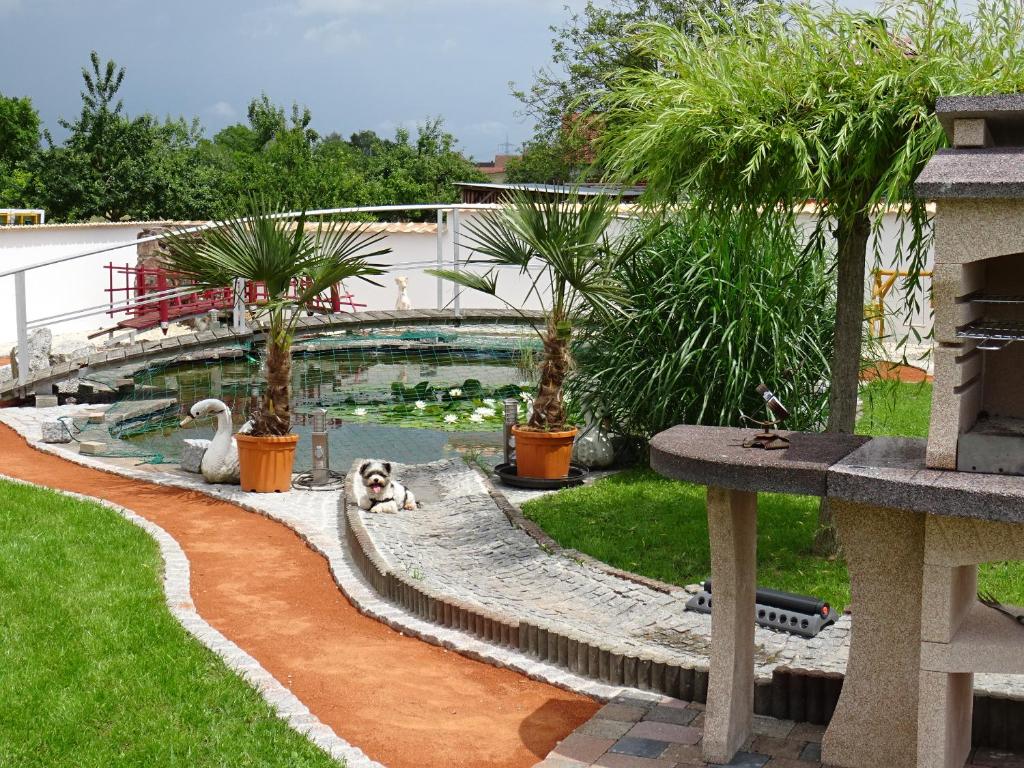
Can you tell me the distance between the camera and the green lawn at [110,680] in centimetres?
525

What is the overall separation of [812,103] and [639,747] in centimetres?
392

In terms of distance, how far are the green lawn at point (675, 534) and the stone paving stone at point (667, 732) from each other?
2.21 metres

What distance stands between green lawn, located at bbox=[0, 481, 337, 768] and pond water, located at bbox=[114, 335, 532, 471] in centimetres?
401

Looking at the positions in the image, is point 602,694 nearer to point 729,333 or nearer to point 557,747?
point 557,747

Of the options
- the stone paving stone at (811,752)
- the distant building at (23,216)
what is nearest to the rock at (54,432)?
the stone paving stone at (811,752)

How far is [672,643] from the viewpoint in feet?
22.6

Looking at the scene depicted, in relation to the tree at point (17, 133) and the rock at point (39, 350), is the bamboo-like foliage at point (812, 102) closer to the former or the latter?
the rock at point (39, 350)

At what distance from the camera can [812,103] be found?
7238 millimetres

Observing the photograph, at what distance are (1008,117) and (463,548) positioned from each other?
555 cm

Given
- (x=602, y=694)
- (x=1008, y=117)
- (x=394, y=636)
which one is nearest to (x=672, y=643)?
(x=602, y=694)

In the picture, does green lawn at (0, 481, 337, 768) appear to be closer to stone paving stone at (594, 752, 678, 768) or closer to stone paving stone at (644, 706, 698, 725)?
stone paving stone at (594, 752, 678, 768)

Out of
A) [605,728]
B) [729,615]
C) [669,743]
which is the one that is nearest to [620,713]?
[605,728]

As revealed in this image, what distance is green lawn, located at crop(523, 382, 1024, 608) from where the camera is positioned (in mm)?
7930

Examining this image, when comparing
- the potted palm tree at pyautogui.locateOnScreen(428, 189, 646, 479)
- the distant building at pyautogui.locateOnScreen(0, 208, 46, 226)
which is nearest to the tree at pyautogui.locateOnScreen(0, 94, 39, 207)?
the distant building at pyautogui.locateOnScreen(0, 208, 46, 226)
